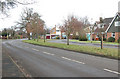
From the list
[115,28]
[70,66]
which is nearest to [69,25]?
[70,66]

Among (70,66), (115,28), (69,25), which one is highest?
(115,28)

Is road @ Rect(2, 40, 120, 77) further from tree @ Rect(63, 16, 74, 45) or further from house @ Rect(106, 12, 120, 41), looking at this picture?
house @ Rect(106, 12, 120, 41)

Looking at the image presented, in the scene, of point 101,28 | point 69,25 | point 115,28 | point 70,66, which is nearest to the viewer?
point 70,66

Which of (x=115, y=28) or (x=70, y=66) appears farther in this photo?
(x=115, y=28)

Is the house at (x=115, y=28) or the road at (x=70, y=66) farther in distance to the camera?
the house at (x=115, y=28)

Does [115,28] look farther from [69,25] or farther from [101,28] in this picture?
[69,25]

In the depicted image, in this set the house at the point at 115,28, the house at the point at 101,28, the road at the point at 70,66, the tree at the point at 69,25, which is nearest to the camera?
the road at the point at 70,66

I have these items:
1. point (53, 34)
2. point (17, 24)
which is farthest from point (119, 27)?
point (53, 34)

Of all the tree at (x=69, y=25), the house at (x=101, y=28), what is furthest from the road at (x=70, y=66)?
the house at (x=101, y=28)

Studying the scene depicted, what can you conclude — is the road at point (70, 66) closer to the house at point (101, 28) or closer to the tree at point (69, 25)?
the tree at point (69, 25)

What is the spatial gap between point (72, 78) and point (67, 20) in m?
18.4

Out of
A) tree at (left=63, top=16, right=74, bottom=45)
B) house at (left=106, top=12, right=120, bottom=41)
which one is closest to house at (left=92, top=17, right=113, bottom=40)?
house at (left=106, top=12, right=120, bottom=41)

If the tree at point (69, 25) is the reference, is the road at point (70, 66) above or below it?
below

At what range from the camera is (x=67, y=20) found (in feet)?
76.5
